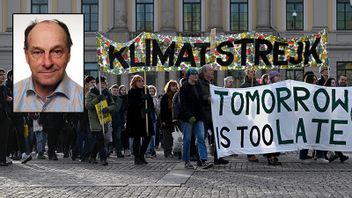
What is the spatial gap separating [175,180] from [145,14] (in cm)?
4052

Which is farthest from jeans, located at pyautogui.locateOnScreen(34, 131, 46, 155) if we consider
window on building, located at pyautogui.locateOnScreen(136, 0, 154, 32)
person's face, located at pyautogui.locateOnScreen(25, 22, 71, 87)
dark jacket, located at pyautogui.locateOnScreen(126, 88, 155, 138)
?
window on building, located at pyautogui.locateOnScreen(136, 0, 154, 32)

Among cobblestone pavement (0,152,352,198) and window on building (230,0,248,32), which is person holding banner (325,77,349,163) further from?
window on building (230,0,248,32)

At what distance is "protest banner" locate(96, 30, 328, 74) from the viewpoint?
57.6ft

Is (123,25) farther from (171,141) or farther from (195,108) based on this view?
(195,108)

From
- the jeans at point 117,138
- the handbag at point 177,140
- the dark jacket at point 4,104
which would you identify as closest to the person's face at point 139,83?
the handbag at point 177,140

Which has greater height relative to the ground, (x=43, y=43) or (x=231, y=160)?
(x=43, y=43)

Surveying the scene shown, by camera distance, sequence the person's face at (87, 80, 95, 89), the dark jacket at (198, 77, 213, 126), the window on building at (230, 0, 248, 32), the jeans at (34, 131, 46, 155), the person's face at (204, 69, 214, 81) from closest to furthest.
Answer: the dark jacket at (198, 77, 213, 126)
the person's face at (204, 69, 214, 81)
the person's face at (87, 80, 95, 89)
the jeans at (34, 131, 46, 155)
the window on building at (230, 0, 248, 32)

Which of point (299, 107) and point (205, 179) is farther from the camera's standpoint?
point (299, 107)

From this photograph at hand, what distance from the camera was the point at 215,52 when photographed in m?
17.6

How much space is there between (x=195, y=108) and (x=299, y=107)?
2.01 meters

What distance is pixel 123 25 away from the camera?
51781 mm

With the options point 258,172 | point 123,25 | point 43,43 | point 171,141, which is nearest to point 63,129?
point 171,141

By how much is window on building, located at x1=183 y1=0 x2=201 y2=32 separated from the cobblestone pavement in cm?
3572

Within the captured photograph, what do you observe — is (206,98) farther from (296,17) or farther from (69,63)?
(296,17)
